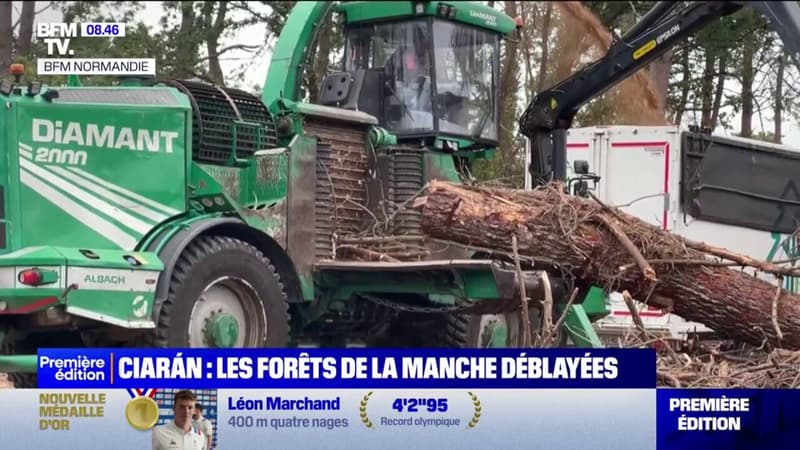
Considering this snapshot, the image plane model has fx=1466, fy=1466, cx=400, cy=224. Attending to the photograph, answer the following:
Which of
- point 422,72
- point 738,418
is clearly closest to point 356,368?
point 738,418

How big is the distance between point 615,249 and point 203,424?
12.9ft

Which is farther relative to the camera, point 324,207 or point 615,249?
point 324,207

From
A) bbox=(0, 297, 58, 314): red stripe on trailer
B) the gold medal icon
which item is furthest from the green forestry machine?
the gold medal icon

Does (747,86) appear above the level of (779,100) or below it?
above

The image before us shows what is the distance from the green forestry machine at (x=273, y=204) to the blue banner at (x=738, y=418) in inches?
131

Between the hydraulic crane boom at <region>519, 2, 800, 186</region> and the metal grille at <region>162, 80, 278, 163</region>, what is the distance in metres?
2.29

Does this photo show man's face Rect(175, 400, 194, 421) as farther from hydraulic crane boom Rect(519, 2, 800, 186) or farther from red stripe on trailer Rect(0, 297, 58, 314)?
hydraulic crane boom Rect(519, 2, 800, 186)

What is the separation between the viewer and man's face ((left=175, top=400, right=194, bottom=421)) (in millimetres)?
6180

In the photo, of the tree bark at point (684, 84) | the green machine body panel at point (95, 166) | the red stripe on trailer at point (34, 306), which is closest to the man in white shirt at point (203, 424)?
the red stripe on trailer at point (34, 306)

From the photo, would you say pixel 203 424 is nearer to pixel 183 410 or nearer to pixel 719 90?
pixel 183 410

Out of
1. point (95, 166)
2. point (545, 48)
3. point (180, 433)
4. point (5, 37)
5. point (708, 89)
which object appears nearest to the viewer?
point (180, 433)

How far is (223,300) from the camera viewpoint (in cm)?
975

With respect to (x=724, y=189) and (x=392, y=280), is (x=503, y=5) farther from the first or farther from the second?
(x=392, y=280)

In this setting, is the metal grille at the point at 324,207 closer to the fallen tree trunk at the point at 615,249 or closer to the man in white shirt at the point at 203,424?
the fallen tree trunk at the point at 615,249
